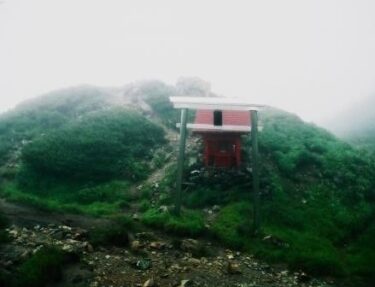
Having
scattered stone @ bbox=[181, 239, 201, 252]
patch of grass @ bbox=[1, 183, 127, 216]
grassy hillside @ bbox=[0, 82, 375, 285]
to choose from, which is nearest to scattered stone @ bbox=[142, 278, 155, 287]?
scattered stone @ bbox=[181, 239, 201, 252]

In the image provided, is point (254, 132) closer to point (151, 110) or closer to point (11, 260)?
point (11, 260)

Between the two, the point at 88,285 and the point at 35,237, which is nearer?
the point at 88,285

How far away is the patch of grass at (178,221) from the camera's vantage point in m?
13.7

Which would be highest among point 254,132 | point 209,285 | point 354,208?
point 254,132

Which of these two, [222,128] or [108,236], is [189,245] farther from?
[222,128]

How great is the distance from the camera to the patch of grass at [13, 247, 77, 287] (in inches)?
323

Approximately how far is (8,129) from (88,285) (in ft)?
65.7

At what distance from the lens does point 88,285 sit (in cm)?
866

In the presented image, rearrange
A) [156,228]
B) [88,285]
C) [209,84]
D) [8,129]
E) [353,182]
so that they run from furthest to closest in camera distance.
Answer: [209,84]
[8,129]
[353,182]
[156,228]
[88,285]

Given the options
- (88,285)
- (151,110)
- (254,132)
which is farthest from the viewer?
(151,110)

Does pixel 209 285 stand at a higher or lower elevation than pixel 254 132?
lower

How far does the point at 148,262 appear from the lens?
34.1ft

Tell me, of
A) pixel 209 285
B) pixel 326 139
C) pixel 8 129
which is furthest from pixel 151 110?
pixel 209 285

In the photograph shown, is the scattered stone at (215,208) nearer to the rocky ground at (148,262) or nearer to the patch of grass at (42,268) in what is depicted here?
the rocky ground at (148,262)
